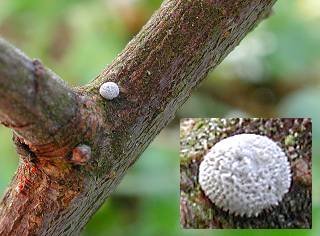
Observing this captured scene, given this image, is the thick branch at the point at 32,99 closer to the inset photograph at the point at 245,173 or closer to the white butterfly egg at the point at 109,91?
the white butterfly egg at the point at 109,91

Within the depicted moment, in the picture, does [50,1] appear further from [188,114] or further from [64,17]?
[188,114]

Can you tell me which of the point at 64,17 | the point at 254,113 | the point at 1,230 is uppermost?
the point at 64,17

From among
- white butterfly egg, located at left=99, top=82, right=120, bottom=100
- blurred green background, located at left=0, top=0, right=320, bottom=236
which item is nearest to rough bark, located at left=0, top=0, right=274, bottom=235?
white butterfly egg, located at left=99, top=82, right=120, bottom=100

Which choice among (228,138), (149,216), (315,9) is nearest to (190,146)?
(228,138)

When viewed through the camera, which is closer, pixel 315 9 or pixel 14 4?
pixel 14 4

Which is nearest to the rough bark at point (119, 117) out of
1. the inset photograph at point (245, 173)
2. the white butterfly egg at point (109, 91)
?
the white butterfly egg at point (109, 91)

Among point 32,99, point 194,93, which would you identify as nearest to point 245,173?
point 32,99

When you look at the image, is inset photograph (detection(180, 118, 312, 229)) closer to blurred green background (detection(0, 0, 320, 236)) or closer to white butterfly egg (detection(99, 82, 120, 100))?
white butterfly egg (detection(99, 82, 120, 100))
